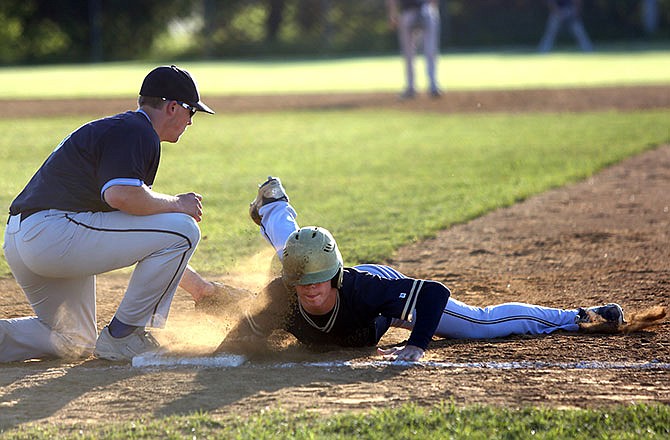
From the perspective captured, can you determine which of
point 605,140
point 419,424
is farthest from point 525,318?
point 605,140

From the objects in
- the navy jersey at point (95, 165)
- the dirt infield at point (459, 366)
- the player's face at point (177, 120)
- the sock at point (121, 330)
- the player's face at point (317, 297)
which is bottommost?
the dirt infield at point (459, 366)

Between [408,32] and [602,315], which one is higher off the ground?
[408,32]

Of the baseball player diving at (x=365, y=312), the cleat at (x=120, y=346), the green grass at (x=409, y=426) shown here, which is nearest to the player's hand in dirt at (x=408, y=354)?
the baseball player diving at (x=365, y=312)

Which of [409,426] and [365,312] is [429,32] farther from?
[409,426]

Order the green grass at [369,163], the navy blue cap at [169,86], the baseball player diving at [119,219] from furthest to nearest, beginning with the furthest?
the green grass at [369,163] → the navy blue cap at [169,86] → the baseball player diving at [119,219]

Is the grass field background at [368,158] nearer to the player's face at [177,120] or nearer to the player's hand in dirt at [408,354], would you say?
the player's face at [177,120]

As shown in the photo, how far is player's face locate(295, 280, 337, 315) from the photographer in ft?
15.9

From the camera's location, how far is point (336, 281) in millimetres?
4910

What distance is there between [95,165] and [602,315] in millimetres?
2736

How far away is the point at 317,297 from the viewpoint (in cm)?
488

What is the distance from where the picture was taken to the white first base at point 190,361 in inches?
196

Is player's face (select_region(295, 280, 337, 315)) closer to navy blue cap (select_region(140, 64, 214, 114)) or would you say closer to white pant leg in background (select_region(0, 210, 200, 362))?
white pant leg in background (select_region(0, 210, 200, 362))

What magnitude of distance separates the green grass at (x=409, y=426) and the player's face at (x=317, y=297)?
813mm

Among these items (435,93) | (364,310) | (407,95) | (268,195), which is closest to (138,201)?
(364,310)
